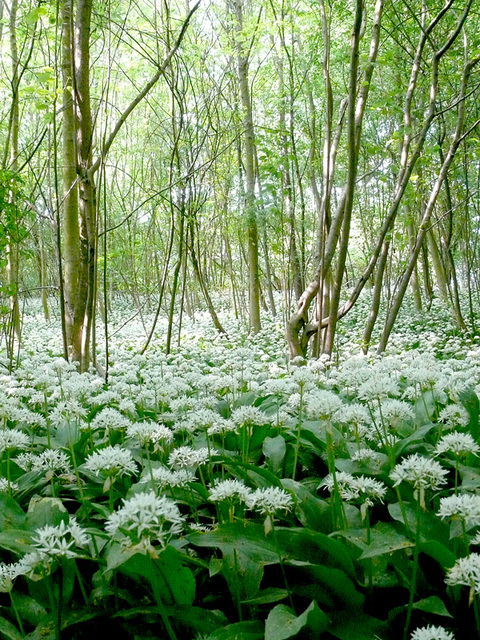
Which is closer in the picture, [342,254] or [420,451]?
[420,451]

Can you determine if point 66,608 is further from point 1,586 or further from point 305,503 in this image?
point 305,503

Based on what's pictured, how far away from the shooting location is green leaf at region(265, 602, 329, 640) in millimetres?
880

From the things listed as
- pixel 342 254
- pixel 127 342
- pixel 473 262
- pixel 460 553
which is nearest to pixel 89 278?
pixel 342 254

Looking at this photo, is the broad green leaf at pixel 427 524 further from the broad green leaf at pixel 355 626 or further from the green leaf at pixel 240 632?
the green leaf at pixel 240 632

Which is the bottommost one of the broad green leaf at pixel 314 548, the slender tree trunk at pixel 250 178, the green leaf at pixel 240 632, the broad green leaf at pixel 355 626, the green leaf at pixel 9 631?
the green leaf at pixel 9 631

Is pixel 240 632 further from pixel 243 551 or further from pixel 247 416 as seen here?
pixel 247 416

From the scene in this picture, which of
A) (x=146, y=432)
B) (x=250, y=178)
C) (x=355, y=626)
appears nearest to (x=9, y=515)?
(x=146, y=432)

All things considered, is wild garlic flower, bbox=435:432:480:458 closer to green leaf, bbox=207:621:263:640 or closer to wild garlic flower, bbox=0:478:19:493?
green leaf, bbox=207:621:263:640

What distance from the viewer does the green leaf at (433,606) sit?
96cm

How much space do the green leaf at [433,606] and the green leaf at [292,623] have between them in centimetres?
18

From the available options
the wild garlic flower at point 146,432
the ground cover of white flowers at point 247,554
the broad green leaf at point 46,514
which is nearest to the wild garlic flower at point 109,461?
the ground cover of white flowers at point 247,554

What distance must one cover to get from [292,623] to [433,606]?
287 millimetres

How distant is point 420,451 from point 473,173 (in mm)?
9185

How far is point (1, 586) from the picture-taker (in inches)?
39.4
